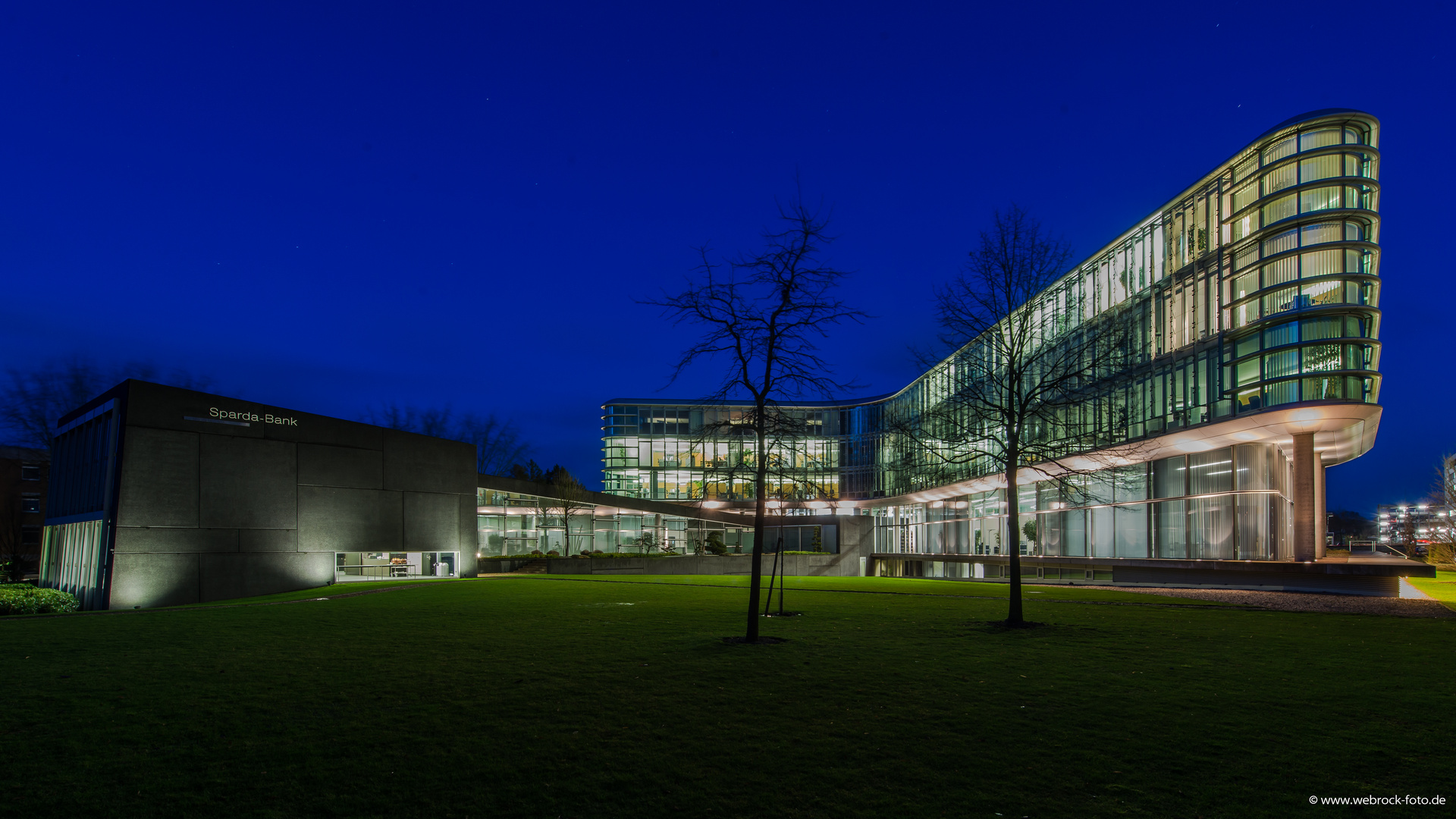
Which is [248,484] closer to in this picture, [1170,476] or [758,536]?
[758,536]

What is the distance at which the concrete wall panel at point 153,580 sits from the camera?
22.3 meters

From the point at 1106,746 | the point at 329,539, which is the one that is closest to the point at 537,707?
the point at 1106,746

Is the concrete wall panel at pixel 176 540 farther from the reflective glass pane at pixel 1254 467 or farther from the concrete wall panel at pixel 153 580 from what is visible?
the reflective glass pane at pixel 1254 467

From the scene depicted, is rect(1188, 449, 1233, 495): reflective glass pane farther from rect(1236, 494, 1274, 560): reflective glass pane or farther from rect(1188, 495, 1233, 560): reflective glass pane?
rect(1236, 494, 1274, 560): reflective glass pane

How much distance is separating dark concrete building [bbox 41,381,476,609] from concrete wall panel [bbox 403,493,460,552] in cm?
22

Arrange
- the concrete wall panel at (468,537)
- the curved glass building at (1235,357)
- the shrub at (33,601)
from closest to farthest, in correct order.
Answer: the shrub at (33,601)
the curved glass building at (1235,357)
the concrete wall panel at (468,537)

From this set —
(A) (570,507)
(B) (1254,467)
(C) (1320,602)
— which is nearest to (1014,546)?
(C) (1320,602)

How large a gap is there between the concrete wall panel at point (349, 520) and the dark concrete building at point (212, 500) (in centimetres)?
5

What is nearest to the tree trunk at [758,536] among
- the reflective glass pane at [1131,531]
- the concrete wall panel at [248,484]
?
the concrete wall panel at [248,484]

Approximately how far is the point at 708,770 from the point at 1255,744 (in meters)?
5.02

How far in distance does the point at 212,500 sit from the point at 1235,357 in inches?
1423

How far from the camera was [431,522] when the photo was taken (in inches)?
1362

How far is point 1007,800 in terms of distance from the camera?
6.05 m

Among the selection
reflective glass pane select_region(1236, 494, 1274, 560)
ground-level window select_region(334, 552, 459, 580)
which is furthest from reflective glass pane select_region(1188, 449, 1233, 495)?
ground-level window select_region(334, 552, 459, 580)
